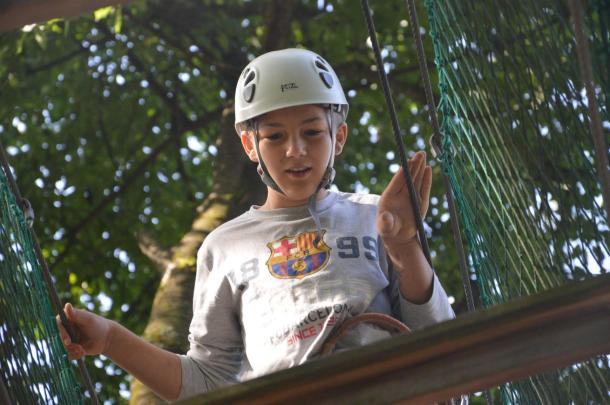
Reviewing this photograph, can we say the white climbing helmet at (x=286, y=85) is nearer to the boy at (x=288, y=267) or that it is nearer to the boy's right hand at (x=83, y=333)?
the boy at (x=288, y=267)

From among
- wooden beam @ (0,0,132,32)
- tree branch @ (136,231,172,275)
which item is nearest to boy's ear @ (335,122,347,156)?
wooden beam @ (0,0,132,32)

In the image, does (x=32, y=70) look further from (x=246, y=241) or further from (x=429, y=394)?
(x=429, y=394)

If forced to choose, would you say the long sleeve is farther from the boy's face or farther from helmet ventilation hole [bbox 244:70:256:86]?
helmet ventilation hole [bbox 244:70:256:86]

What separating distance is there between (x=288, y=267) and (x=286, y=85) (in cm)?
53

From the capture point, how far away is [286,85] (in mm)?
3471

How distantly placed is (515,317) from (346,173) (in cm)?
619

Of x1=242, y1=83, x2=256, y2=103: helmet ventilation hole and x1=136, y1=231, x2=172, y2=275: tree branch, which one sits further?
x1=136, y1=231, x2=172, y2=275: tree branch

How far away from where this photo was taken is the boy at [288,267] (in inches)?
124

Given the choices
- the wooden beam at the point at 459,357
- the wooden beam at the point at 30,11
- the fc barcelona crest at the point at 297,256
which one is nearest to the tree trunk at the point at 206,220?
the fc barcelona crest at the point at 297,256

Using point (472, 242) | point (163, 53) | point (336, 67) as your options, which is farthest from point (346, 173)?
point (472, 242)

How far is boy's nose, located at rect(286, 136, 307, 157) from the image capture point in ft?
11.1

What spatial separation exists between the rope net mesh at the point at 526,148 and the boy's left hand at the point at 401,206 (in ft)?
0.78

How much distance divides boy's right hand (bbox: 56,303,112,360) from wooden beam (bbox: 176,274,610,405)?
4.23 feet

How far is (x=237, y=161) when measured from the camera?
268 inches
